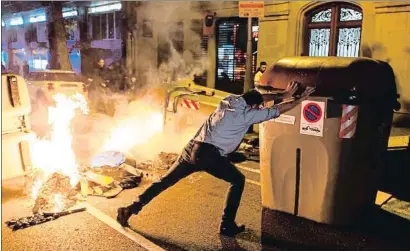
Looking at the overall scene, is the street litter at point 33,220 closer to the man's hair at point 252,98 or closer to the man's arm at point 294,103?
the man's hair at point 252,98

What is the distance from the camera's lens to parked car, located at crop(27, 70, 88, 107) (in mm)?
10324

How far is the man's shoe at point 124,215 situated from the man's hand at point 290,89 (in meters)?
2.18

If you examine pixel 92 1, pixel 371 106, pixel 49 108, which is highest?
pixel 92 1

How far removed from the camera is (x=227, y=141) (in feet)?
14.7

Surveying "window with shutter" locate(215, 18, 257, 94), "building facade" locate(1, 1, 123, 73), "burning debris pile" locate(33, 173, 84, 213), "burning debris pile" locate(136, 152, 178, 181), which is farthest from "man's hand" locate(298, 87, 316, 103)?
"building facade" locate(1, 1, 123, 73)

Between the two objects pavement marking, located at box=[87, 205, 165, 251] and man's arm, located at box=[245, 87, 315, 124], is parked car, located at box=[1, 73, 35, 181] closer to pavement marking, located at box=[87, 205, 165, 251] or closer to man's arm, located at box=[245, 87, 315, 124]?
pavement marking, located at box=[87, 205, 165, 251]

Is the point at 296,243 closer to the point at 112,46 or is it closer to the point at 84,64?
the point at 84,64

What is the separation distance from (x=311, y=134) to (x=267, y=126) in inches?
22.9

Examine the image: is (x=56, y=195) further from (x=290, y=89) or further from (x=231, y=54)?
(x=231, y=54)

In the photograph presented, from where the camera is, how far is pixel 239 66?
1616cm

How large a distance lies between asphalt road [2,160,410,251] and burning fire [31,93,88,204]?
0.63 m

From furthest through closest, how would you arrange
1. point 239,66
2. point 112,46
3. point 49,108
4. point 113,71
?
1. point 112,46
2. point 113,71
3. point 239,66
4. point 49,108

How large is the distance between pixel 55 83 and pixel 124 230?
6.85m

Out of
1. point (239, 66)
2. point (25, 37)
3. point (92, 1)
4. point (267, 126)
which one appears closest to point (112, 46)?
point (92, 1)
